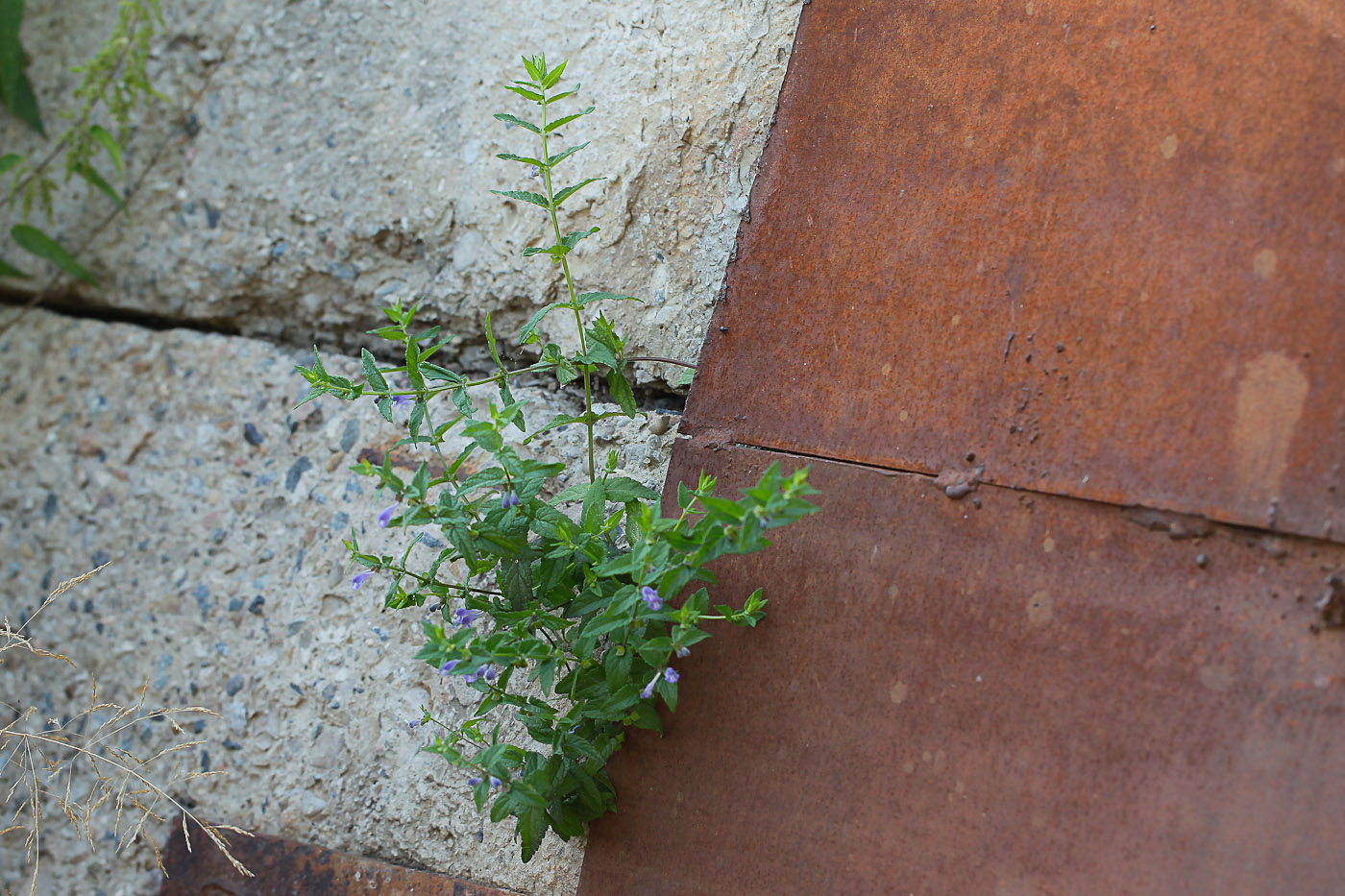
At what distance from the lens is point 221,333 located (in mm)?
1616

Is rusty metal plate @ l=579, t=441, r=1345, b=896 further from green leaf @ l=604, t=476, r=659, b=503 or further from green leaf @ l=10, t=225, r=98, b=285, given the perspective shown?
green leaf @ l=10, t=225, r=98, b=285

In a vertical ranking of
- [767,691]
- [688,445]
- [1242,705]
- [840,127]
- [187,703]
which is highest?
[840,127]

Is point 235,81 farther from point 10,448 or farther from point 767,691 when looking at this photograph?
point 767,691

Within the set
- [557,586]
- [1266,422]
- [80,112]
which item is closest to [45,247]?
[80,112]

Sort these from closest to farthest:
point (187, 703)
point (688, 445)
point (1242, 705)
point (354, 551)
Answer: point (1242, 705) → point (354, 551) → point (688, 445) → point (187, 703)

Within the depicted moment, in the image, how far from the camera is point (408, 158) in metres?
1.47

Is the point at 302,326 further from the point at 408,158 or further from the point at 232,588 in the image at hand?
the point at 232,588

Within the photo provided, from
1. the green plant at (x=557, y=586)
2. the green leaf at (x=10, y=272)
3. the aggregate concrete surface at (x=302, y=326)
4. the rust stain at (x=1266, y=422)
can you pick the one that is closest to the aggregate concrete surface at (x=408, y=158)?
the aggregate concrete surface at (x=302, y=326)

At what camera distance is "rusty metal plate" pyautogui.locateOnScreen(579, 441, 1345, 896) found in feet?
2.93

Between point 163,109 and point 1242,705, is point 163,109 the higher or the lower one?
the higher one

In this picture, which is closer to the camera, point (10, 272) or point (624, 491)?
point (624, 491)

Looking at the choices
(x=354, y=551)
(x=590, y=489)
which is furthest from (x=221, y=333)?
(x=590, y=489)

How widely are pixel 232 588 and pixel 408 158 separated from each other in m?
0.72

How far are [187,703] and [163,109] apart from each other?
1.03 metres
